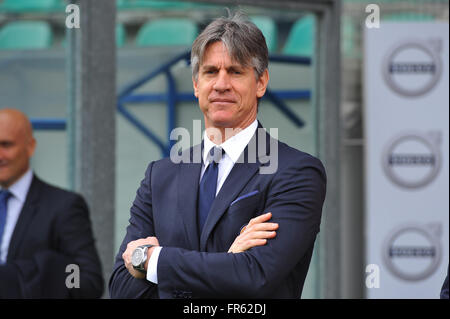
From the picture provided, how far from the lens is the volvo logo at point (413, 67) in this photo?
20.8ft

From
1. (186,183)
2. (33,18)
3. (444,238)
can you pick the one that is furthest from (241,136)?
(444,238)

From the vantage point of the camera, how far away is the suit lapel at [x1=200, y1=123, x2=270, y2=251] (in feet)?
7.38

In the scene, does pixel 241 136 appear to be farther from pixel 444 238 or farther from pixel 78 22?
pixel 444 238

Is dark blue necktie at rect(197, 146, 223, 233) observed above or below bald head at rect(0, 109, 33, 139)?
below

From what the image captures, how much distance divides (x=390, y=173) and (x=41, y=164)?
2.67m

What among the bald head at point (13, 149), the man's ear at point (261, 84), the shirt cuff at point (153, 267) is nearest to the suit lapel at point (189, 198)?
the shirt cuff at point (153, 267)

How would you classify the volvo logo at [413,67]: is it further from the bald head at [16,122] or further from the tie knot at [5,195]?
the tie knot at [5,195]

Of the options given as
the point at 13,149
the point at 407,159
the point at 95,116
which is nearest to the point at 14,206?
the point at 13,149

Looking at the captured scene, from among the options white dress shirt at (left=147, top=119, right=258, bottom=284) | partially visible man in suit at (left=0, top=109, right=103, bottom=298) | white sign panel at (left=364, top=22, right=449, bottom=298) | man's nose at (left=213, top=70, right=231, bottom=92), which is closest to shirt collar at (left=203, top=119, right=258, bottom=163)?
white dress shirt at (left=147, top=119, right=258, bottom=284)

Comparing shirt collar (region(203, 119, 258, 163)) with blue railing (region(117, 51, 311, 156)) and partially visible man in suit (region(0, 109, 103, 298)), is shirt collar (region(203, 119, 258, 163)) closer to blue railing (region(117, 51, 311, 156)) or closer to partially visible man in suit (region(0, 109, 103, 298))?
partially visible man in suit (region(0, 109, 103, 298))

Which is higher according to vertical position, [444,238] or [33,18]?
[33,18]

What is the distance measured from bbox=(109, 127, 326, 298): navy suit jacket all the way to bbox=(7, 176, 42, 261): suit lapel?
1823mm

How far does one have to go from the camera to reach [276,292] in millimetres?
2340

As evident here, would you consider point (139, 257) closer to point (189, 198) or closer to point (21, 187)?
point (189, 198)
